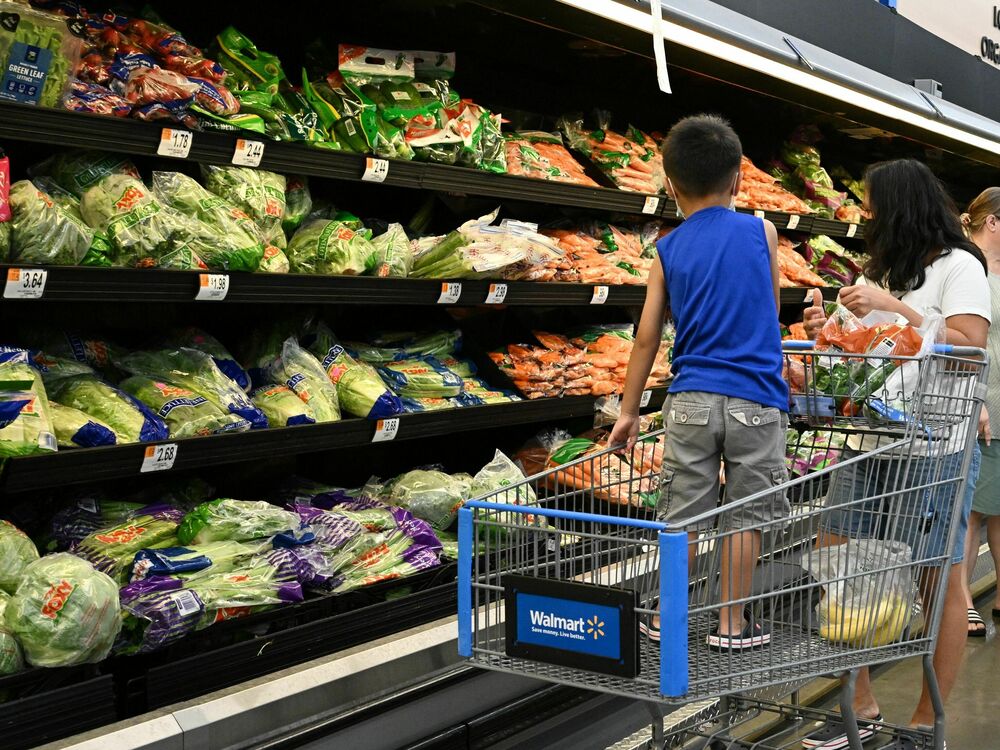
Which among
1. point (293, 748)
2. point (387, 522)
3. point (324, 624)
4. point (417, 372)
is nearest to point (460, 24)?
point (417, 372)

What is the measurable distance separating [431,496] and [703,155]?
143 cm

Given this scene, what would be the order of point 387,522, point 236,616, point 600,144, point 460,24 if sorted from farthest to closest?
point 600,144
point 460,24
point 387,522
point 236,616

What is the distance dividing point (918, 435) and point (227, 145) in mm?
1727

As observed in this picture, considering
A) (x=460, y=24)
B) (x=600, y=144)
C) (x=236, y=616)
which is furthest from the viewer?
(x=600, y=144)

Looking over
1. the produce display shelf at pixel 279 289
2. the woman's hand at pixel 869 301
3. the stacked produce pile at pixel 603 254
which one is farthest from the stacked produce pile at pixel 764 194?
the woman's hand at pixel 869 301

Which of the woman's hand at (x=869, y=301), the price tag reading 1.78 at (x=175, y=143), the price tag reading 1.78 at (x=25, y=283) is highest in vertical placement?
the price tag reading 1.78 at (x=175, y=143)

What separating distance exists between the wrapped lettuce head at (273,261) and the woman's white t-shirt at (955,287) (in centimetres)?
154

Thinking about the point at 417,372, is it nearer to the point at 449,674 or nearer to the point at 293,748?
the point at 449,674

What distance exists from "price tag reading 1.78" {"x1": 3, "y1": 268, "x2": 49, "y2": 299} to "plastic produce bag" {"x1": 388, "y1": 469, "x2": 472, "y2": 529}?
1.38 m

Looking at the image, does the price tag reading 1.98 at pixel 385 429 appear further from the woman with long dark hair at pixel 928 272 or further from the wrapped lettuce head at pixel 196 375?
the woman with long dark hair at pixel 928 272

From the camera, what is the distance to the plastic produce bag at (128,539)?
8.24 feet

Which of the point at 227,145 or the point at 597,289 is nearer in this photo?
the point at 227,145

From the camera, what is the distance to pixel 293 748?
2.44 m

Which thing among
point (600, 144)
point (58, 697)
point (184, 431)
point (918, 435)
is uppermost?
point (600, 144)
